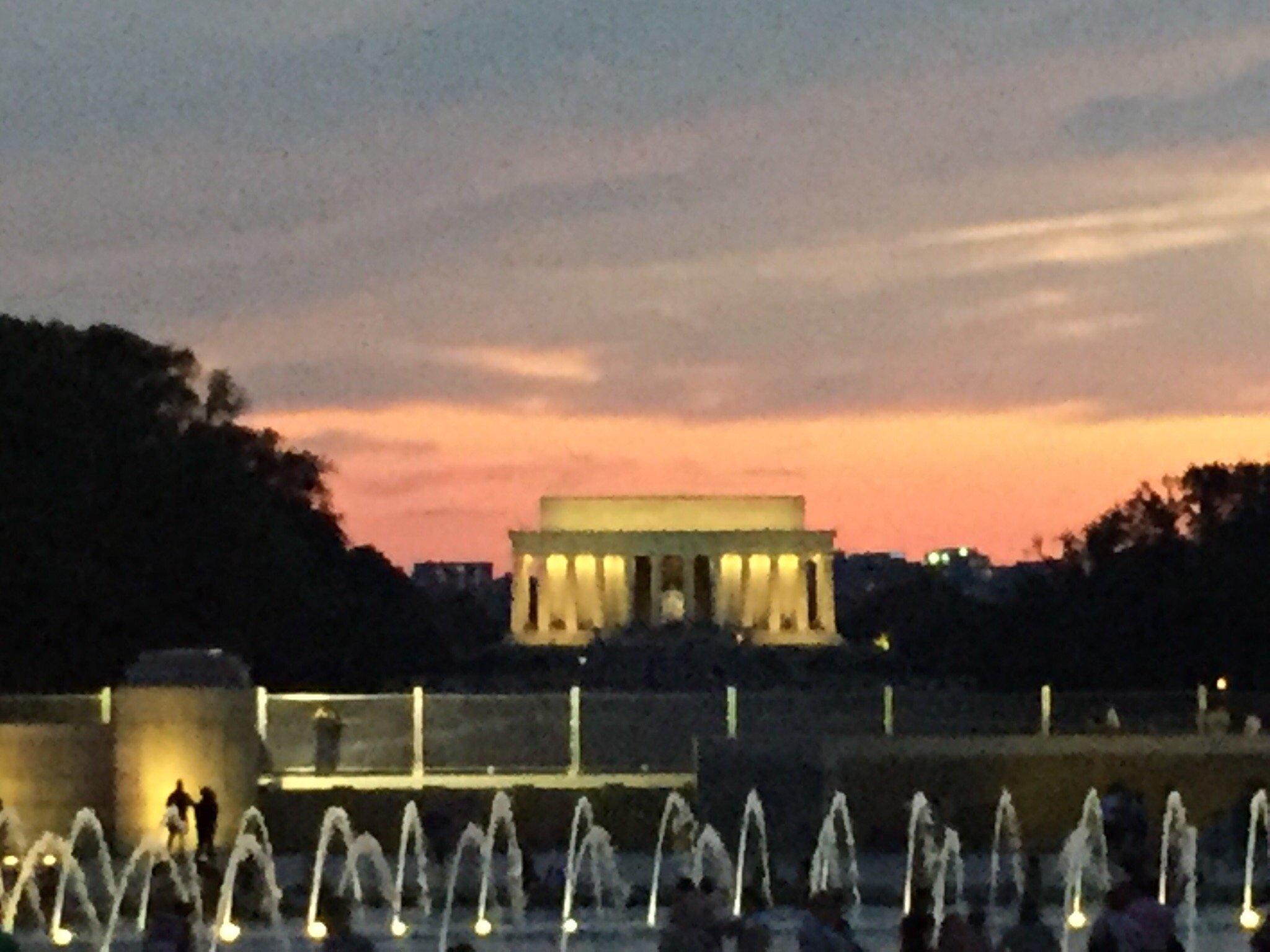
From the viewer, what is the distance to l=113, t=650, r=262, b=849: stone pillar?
48.3 metres

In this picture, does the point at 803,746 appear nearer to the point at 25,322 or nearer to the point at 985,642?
the point at 25,322

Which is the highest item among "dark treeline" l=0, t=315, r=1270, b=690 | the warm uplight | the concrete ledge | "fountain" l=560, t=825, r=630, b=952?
"dark treeline" l=0, t=315, r=1270, b=690

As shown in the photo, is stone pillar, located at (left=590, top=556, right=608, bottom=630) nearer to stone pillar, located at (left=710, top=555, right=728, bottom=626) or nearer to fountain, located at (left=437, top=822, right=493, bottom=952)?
stone pillar, located at (left=710, top=555, right=728, bottom=626)

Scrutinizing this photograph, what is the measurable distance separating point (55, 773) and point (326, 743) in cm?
529

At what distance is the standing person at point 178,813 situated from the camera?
46219 mm

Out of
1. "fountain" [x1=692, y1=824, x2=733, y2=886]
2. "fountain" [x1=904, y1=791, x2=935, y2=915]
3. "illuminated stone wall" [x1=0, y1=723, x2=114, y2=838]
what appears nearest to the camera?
"fountain" [x1=692, y1=824, x2=733, y2=886]

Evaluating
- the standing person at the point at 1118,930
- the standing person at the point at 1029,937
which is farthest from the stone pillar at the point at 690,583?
the standing person at the point at 1118,930

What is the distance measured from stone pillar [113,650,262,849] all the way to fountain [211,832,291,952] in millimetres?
4163

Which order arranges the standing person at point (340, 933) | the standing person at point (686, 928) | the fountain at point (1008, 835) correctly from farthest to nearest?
the fountain at point (1008, 835), the standing person at point (686, 928), the standing person at point (340, 933)

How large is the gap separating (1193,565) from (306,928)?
6466 cm

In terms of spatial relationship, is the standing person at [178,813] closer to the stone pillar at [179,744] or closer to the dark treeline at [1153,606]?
the stone pillar at [179,744]

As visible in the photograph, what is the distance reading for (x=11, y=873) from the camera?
145ft

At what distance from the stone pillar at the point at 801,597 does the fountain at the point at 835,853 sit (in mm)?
105041

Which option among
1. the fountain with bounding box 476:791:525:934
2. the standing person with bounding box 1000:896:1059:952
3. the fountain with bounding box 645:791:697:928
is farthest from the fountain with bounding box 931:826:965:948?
the standing person with bounding box 1000:896:1059:952
